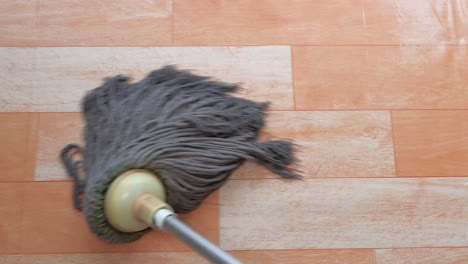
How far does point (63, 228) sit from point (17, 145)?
16 centimetres

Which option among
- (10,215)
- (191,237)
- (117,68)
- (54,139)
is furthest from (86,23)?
(191,237)

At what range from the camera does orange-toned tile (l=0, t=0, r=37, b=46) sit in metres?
0.86

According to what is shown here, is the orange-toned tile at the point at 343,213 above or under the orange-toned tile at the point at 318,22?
under

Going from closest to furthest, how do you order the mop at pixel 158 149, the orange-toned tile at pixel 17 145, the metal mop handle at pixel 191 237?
the metal mop handle at pixel 191 237, the mop at pixel 158 149, the orange-toned tile at pixel 17 145

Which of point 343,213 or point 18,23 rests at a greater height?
point 18,23

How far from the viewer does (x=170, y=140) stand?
737 millimetres

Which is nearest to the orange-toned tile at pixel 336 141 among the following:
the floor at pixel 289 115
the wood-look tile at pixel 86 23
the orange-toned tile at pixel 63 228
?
the floor at pixel 289 115

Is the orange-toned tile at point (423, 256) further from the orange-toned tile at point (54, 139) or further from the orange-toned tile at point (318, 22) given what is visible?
the orange-toned tile at point (54, 139)

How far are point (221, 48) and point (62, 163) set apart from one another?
34 cm

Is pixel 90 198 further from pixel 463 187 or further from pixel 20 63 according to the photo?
pixel 463 187

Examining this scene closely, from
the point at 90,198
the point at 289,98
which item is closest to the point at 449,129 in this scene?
the point at 289,98

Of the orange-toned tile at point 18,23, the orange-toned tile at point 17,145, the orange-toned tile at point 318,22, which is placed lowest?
the orange-toned tile at point 17,145

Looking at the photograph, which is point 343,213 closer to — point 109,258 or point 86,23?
point 109,258

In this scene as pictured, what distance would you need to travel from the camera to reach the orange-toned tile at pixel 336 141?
0.81m
